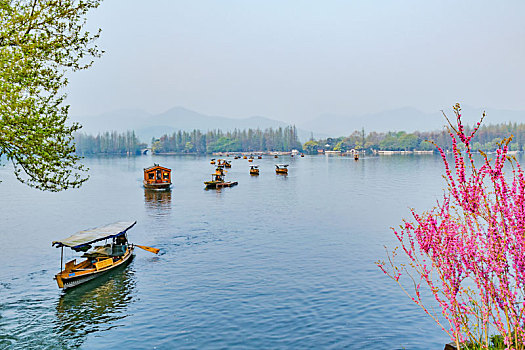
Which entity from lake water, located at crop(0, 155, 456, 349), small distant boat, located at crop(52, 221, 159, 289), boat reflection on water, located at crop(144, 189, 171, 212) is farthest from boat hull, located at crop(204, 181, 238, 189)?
small distant boat, located at crop(52, 221, 159, 289)

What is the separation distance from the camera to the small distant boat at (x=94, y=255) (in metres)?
30.2

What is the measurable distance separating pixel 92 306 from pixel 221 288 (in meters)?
7.86

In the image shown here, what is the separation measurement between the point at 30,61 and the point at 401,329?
21.6 m

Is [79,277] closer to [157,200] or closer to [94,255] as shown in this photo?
[94,255]

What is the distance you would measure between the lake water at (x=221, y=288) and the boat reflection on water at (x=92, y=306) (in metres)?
0.06

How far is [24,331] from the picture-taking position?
23906 millimetres

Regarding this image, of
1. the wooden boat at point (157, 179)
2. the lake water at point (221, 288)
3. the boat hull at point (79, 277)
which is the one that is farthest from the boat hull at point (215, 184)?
the boat hull at point (79, 277)

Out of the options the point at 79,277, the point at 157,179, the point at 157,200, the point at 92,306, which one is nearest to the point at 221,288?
the point at 92,306

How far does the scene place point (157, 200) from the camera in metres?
75.9

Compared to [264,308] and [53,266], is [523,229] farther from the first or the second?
[53,266]

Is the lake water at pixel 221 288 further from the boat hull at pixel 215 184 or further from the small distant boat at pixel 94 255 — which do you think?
the boat hull at pixel 215 184

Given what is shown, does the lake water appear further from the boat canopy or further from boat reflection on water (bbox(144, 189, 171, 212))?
boat reflection on water (bbox(144, 189, 171, 212))

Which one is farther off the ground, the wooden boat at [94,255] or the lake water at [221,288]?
the wooden boat at [94,255]

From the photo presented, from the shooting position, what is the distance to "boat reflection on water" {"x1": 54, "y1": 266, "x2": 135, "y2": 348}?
2412 centimetres
